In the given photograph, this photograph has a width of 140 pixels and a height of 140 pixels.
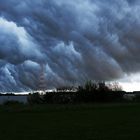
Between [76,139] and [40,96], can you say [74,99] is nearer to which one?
[40,96]

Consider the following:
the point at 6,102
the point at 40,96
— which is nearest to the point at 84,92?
the point at 40,96

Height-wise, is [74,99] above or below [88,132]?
above

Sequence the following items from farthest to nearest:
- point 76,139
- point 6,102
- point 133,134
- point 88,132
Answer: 1. point 6,102
2. point 88,132
3. point 133,134
4. point 76,139

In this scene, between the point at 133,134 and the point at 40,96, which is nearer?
the point at 133,134

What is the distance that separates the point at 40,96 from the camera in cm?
8706

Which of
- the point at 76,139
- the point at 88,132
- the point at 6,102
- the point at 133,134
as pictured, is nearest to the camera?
the point at 76,139

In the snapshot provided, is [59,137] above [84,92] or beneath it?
beneath

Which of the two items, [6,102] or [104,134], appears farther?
[6,102]

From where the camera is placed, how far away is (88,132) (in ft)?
84.7

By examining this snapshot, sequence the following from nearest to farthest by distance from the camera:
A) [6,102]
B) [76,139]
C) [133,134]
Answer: [76,139], [133,134], [6,102]

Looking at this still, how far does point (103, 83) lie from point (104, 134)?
212ft

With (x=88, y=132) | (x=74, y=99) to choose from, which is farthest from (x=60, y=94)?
(x=88, y=132)

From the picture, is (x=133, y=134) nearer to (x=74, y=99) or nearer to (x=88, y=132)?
(x=88, y=132)

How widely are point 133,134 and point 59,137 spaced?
4.10 m
